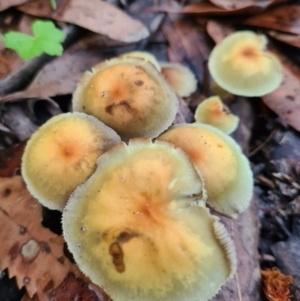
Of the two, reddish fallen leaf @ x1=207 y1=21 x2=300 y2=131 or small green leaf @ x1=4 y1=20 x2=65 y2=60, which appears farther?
reddish fallen leaf @ x1=207 y1=21 x2=300 y2=131

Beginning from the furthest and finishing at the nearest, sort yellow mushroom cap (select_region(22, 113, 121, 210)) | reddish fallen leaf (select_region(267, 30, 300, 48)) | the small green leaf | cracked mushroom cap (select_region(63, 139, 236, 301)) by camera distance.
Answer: reddish fallen leaf (select_region(267, 30, 300, 48)) < the small green leaf < yellow mushroom cap (select_region(22, 113, 121, 210)) < cracked mushroom cap (select_region(63, 139, 236, 301))

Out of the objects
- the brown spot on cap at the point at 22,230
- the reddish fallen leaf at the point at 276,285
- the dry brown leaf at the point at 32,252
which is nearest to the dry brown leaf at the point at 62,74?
the dry brown leaf at the point at 32,252

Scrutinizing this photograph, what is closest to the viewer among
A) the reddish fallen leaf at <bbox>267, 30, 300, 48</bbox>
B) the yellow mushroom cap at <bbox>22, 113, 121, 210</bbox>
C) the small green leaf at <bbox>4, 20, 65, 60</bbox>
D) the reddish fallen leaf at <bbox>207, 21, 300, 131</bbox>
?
the yellow mushroom cap at <bbox>22, 113, 121, 210</bbox>

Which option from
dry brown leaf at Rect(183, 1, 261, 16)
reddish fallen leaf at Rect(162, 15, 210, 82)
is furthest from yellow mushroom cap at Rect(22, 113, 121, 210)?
dry brown leaf at Rect(183, 1, 261, 16)

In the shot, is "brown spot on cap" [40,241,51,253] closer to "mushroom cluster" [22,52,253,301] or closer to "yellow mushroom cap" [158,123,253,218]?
"mushroom cluster" [22,52,253,301]

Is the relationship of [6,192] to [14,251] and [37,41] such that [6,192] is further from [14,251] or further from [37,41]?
[37,41]

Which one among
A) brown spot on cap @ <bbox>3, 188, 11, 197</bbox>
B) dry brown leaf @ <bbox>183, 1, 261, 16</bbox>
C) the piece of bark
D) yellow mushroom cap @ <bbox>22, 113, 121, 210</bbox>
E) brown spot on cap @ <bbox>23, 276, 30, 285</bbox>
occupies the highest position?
yellow mushroom cap @ <bbox>22, 113, 121, 210</bbox>

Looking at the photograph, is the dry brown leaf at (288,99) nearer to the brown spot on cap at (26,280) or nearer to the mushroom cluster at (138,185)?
the mushroom cluster at (138,185)
